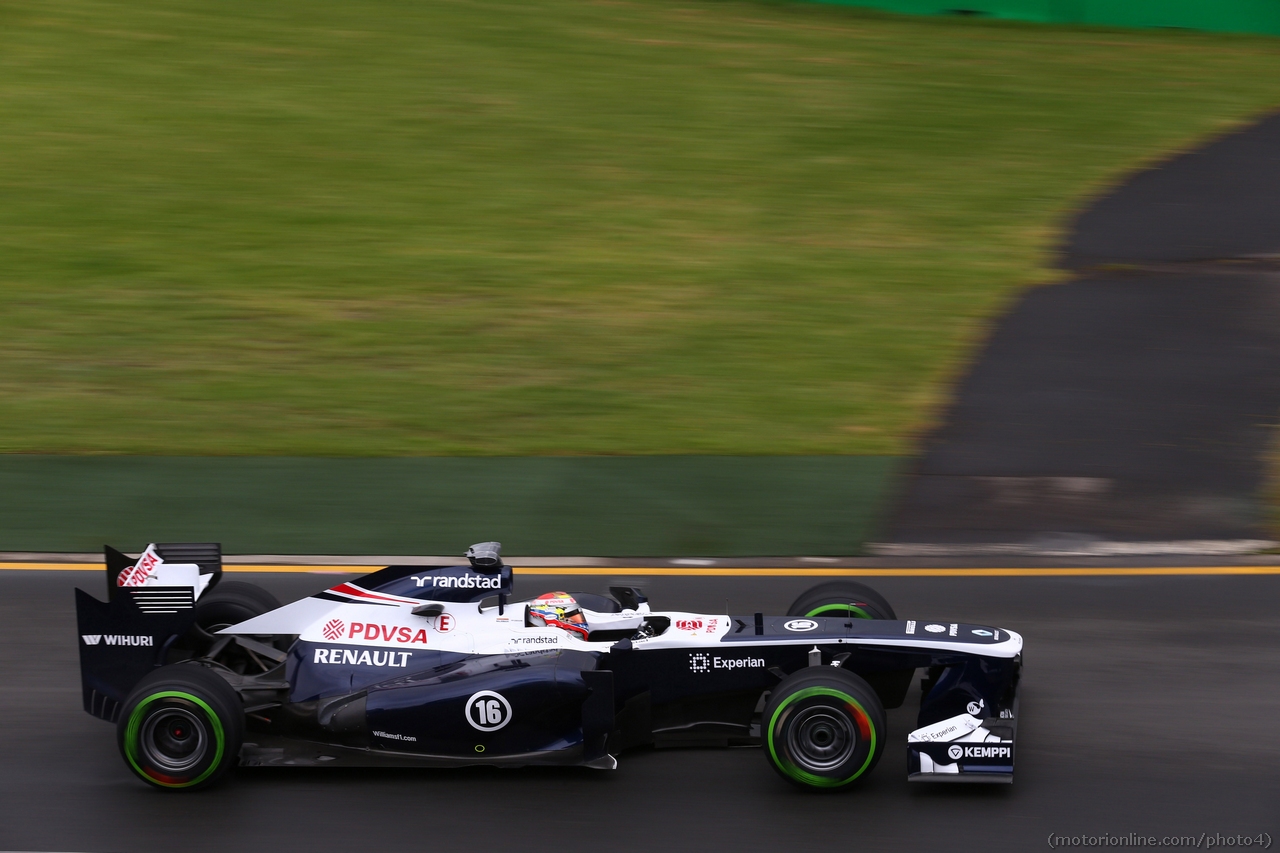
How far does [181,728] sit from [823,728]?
2716mm

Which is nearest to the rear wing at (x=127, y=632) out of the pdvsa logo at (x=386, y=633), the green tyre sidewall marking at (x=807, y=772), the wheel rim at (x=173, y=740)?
the wheel rim at (x=173, y=740)

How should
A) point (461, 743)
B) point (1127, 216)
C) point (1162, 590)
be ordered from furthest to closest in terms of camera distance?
point (1127, 216)
point (1162, 590)
point (461, 743)

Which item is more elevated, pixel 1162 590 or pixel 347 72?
pixel 347 72

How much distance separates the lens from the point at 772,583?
8922 millimetres

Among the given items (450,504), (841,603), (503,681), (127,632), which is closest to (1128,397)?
(450,504)

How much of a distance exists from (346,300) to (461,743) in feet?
29.2

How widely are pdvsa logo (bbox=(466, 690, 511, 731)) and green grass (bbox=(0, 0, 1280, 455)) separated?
5.05 meters

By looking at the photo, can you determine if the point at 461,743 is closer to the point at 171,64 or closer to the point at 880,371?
the point at 880,371

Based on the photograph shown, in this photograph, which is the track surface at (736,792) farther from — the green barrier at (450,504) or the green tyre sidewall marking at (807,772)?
the green barrier at (450,504)

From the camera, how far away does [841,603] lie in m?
7.17

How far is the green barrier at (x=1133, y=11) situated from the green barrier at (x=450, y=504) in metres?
13.6

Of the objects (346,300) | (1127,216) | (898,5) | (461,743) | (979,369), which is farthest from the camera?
(898,5)

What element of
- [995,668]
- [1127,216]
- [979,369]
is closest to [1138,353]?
[979,369]
